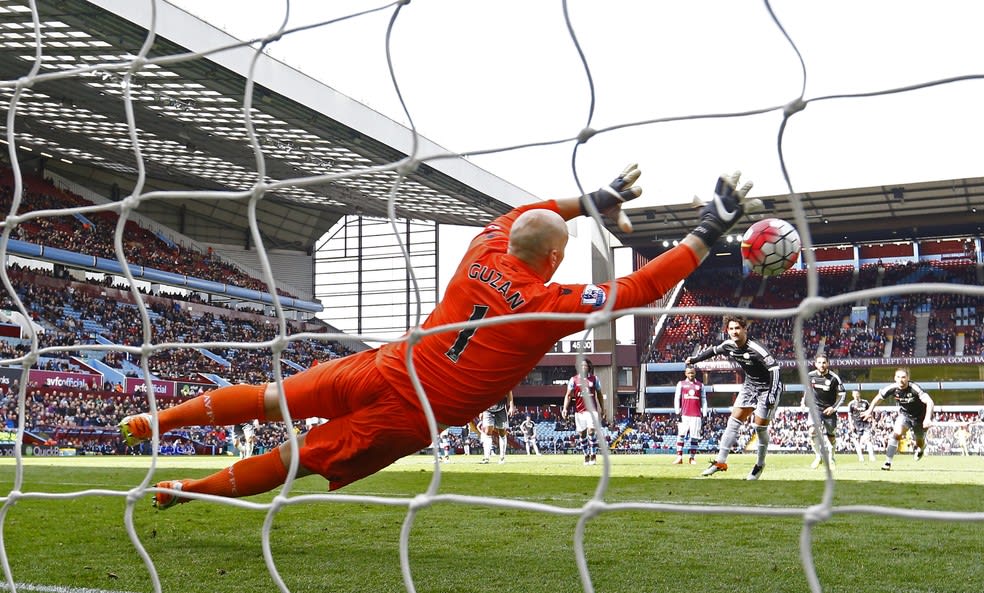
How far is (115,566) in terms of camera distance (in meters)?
4.52

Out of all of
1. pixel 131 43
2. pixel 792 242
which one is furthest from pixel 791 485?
pixel 131 43

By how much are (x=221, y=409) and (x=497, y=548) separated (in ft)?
5.82

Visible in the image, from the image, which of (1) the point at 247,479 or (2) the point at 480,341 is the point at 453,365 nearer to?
(2) the point at 480,341

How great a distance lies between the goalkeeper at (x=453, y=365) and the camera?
3686 millimetres

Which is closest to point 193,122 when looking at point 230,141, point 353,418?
point 230,141

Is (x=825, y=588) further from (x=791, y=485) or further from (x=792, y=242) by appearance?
(x=791, y=485)

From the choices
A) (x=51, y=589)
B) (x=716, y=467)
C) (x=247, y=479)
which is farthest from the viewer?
(x=716, y=467)

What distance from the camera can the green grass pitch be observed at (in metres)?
4.00

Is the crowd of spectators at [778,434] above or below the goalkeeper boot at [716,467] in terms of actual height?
below

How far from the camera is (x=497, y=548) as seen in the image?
505 centimetres

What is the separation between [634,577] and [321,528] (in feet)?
8.49

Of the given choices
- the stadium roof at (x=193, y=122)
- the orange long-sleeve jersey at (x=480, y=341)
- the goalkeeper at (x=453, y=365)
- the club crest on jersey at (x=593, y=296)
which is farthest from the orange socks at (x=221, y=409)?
the stadium roof at (x=193, y=122)

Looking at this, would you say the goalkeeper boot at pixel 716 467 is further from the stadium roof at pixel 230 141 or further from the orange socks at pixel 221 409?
the orange socks at pixel 221 409

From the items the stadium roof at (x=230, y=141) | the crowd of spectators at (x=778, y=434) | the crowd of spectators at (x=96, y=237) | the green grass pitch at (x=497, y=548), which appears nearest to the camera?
the green grass pitch at (x=497, y=548)
